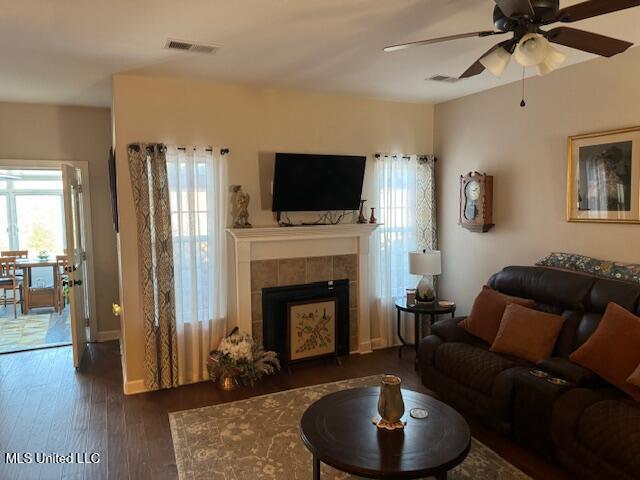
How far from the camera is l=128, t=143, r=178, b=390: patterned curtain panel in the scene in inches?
146

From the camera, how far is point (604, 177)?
3.35 m

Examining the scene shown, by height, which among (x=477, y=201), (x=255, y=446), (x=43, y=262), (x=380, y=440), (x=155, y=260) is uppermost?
(x=477, y=201)

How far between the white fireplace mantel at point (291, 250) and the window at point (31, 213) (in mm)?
5534

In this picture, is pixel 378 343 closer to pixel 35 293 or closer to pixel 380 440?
pixel 380 440

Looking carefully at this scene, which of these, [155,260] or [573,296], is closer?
[573,296]

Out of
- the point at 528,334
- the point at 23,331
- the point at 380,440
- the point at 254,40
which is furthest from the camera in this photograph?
the point at 23,331

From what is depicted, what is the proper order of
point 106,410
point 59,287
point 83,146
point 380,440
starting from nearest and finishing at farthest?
point 380,440
point 106,410
point 83,146
point 59,287

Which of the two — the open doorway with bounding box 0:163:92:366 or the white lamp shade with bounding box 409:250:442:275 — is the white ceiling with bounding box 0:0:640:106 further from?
the white lamp shade with bounding box 409:250:442:275

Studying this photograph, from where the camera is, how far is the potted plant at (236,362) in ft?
→ 12.6

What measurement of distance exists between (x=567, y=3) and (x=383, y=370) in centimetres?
319

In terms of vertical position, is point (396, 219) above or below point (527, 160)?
below

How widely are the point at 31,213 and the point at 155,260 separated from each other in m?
5.92

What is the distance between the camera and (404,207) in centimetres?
488

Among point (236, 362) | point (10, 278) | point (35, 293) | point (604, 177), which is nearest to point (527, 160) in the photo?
point (604, 177)
